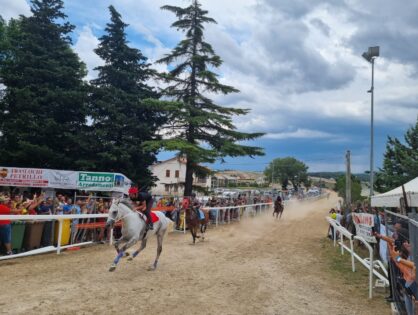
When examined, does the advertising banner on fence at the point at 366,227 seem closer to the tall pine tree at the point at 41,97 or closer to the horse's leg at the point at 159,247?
the horse's leg at the point at 159,247

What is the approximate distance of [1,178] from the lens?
75.4ft

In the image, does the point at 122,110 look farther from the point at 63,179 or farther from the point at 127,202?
the point at 127,202

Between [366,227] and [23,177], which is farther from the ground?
[23,177]

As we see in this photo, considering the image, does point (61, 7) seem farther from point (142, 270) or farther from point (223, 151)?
point (142, 270)

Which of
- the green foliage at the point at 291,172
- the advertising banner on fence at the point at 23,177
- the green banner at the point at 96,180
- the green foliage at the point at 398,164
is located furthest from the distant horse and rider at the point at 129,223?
the green foliage at the point at 291,172

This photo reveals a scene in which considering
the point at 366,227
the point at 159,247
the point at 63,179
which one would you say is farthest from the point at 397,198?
the point at 63,179

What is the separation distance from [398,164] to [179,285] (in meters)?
31.8

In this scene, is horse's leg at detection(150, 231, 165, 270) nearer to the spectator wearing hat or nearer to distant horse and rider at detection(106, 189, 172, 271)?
distant horse and rider at detection(106, 189, 172, 271)

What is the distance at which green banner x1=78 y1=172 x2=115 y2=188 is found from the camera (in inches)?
872

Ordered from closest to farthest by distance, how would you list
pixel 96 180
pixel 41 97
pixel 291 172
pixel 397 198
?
pixel 397 198 → pixel 96 180 → pixel 41 97 → pixel 291 172

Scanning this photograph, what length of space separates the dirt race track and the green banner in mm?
8207

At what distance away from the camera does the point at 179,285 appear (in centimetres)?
913

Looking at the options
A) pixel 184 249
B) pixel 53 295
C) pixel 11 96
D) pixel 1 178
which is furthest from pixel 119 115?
pixel 53 295

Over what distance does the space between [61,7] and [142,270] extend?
29090 millimetres
